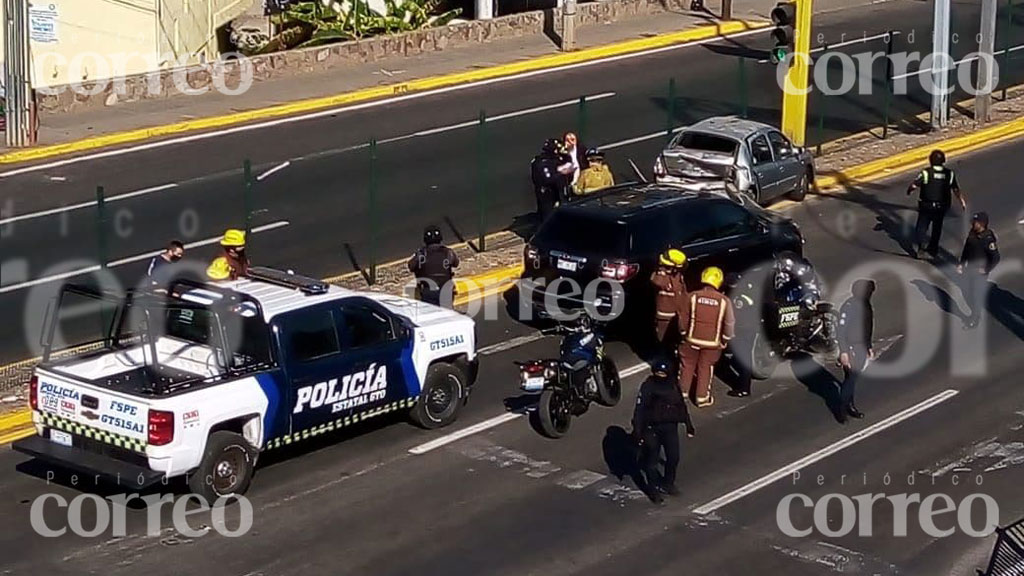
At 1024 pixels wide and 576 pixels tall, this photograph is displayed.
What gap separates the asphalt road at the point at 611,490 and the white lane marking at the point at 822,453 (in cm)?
3

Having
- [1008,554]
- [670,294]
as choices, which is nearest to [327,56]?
[670,294]

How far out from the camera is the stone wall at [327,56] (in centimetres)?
3416

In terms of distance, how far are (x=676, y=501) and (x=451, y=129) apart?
1661cm

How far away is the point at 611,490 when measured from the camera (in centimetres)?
1623

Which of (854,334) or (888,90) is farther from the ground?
(854,334)

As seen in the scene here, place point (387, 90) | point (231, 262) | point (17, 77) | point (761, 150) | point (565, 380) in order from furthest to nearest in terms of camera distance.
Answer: point (387, 90) < point (17, 77) < point (761, 150) < point (231, 262) < point (565, 380)

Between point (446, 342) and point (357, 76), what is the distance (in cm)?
2047

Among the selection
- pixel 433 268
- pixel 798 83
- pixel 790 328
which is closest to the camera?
pixel 790 328

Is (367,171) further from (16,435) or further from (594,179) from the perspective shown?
(16,435)

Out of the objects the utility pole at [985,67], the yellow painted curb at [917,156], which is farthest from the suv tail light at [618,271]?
the utility pole at [985,67]

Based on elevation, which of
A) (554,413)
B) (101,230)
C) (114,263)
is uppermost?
(101,230)

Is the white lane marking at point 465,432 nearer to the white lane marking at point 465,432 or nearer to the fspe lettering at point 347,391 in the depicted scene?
the white lane marking at point 465,432

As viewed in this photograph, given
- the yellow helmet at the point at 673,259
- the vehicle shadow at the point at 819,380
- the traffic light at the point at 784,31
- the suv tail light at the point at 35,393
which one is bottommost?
the vehicle shadow at the point at 819,380

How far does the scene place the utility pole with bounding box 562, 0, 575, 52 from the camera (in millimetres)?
39938
